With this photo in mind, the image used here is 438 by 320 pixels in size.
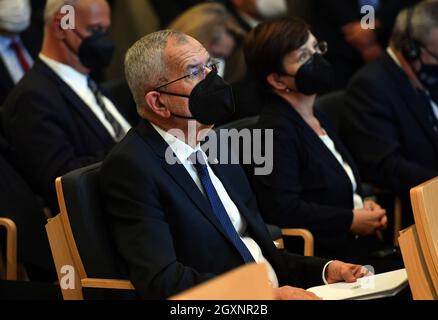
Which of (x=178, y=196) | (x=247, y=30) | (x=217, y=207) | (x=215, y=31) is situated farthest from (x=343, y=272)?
(x=247, y=30)

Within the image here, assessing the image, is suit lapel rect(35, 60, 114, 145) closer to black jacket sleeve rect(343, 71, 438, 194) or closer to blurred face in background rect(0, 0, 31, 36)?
blurred face in background rect(0, 0, 31, 36)

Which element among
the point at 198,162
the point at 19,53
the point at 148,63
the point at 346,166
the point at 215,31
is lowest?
the point at 346,166

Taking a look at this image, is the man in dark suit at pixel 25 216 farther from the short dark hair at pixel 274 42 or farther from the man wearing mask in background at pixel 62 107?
the short dark hair at pixel 274 42

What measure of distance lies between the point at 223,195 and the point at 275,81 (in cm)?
86

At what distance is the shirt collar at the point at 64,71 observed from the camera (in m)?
4.08

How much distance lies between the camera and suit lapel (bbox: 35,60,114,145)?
402cm

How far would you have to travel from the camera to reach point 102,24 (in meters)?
4.23

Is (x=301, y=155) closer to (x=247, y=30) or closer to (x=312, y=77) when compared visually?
(x=312, y=77)

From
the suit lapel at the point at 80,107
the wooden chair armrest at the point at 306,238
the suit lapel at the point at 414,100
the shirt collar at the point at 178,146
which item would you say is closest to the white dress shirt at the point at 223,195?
the shirt collar at the point at 178,146

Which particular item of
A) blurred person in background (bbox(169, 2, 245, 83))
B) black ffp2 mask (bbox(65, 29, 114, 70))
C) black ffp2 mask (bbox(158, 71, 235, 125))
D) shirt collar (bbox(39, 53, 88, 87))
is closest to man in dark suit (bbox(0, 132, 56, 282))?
shirt collar (bbox(39, 53, 88, 87))

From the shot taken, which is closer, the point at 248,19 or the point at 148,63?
the point at 148,63

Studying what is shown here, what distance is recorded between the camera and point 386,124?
433 cm

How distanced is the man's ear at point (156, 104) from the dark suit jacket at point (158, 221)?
57 mm
